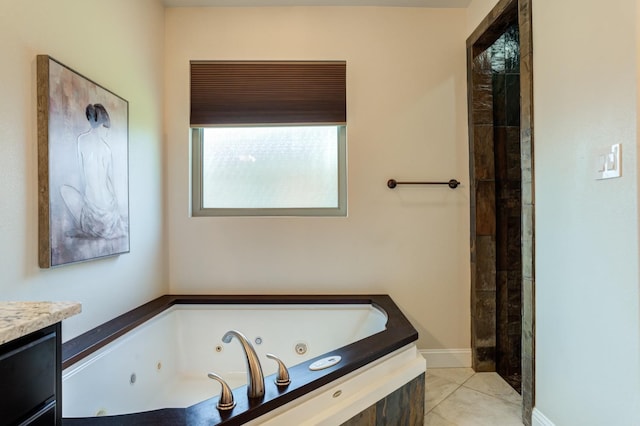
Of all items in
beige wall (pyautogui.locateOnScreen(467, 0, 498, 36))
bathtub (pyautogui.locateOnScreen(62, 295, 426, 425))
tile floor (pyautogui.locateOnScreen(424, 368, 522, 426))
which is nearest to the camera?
bathtub (pyautogui.locateOnScreen(62, 295, 426, 425))

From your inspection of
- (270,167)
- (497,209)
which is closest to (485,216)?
(497,209)

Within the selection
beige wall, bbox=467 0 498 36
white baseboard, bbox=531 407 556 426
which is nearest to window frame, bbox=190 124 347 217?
beige wall, bbox=467 0 498 36

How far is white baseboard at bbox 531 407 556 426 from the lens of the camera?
1585 millimetres

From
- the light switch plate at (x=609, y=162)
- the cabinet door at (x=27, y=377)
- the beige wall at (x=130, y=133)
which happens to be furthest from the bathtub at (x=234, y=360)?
the light switch plate at (x=609, y=162)

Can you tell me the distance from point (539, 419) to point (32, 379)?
1.97 m

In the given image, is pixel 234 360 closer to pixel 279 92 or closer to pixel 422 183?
pixel 422 183

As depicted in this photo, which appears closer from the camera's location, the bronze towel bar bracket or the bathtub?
the bathtub

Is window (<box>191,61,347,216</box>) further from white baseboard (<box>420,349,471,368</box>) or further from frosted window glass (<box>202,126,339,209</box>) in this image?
white baseboard (<box>420,349,471,368</box>)

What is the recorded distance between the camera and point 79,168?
1538 millimetres

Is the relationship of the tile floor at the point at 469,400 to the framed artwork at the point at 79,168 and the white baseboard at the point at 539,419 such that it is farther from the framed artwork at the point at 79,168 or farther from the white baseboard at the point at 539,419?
the framed artwork at the point at 79,168

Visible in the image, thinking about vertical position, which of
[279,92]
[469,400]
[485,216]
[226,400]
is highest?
[279,92]

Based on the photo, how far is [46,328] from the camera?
744 mm

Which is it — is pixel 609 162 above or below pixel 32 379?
above

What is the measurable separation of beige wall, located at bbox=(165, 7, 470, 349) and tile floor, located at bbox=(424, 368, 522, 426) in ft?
0.77
